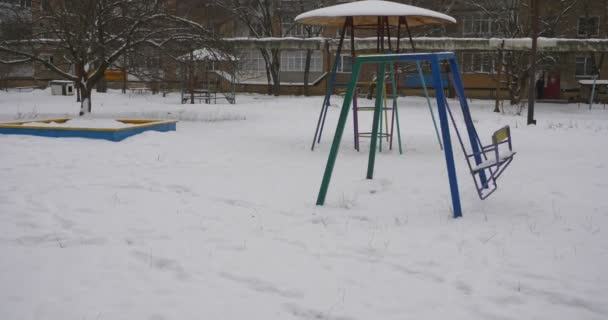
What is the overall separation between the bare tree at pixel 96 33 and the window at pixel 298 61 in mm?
24283

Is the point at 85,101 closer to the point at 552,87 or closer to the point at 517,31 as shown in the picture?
the point at 517,31

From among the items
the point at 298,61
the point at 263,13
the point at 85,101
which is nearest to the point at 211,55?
the point at 85,101

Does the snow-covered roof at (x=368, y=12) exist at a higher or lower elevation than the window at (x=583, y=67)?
lower

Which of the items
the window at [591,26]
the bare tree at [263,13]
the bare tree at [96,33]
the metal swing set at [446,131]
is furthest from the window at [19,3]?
the window at [591,26]

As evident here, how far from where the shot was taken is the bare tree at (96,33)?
1390cm

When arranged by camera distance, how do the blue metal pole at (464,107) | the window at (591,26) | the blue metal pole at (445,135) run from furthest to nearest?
the window at (591,26)
the blue metal pole at (464,107)
the blue metal pole at (445,135)

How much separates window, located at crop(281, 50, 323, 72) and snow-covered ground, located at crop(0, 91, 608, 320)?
31.6 metres

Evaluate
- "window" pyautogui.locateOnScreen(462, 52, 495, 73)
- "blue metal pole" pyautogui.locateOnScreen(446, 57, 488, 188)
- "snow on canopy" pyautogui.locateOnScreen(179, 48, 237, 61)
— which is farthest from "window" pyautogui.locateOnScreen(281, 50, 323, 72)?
A: "blue metal pole" pyautogui.locateOnScreen(446, 57, 488, 188)

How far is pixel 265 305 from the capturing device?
319cm

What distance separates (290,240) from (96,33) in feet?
37.6

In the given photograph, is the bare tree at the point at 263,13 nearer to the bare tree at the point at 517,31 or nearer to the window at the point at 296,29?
the window at the point at 296,29

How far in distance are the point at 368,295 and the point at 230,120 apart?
40.7ft

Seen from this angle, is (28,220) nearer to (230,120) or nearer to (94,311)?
(94,311)

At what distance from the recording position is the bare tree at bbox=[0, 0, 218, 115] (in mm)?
13898
